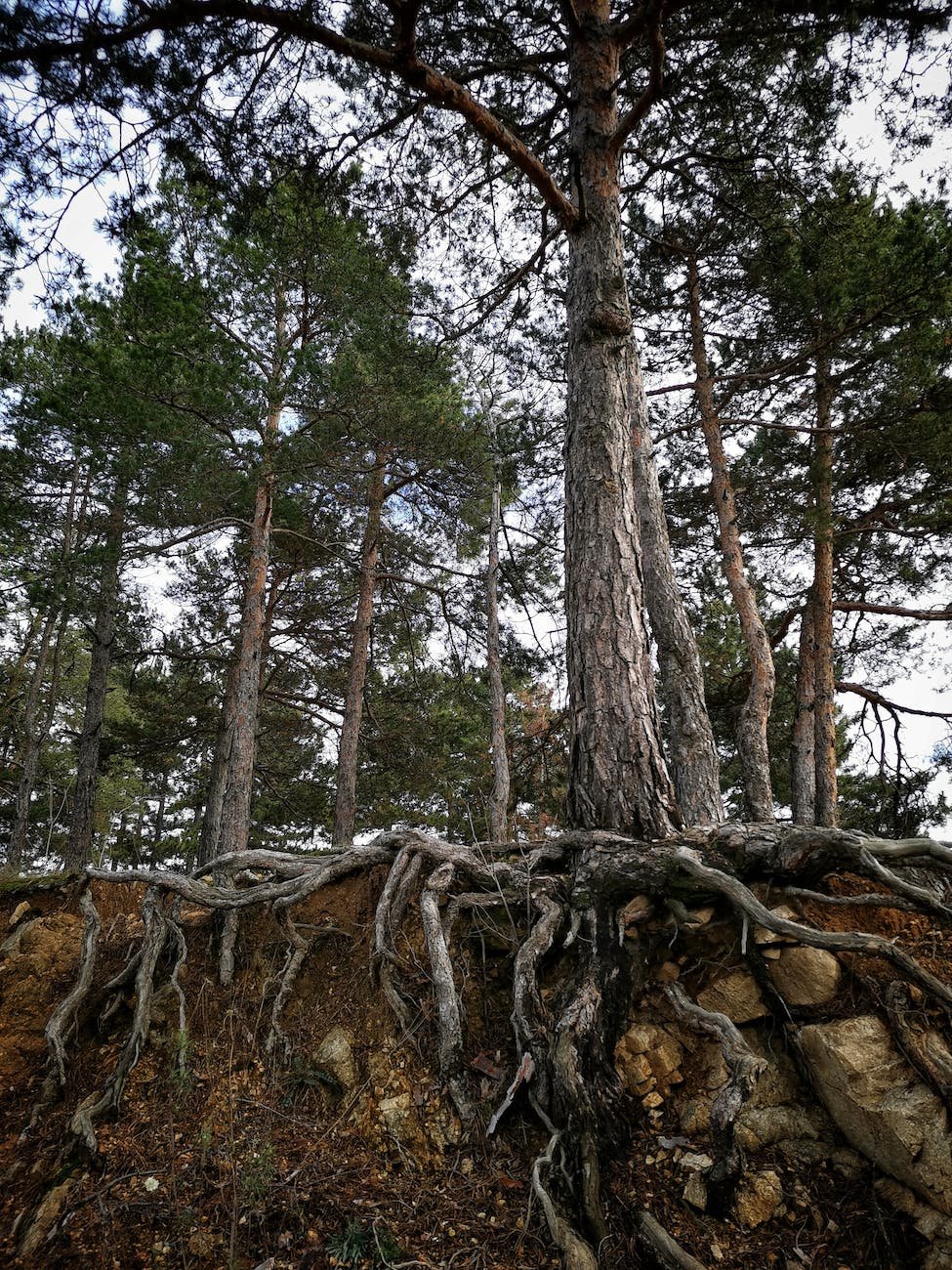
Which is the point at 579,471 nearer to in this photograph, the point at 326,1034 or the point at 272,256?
the point at 326,1034

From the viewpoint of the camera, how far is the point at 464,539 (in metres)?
11.3

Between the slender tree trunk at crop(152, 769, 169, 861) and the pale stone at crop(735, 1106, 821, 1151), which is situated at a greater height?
the slender tree trunk at crop(152, 769, 169, 861)

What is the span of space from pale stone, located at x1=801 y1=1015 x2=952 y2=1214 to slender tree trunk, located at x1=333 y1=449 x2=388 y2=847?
849 centimetres

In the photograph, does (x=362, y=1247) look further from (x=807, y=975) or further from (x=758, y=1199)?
(x=807, y=975)

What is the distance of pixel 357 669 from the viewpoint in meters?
10.8

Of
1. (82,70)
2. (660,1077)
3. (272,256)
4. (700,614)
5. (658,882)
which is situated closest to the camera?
(660,1077)

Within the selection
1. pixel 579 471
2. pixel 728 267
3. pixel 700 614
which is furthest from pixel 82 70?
pixel 700 614

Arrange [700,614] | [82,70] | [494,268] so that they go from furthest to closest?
[700,614] < [494,268] < [82,70]

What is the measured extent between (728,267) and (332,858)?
900cm

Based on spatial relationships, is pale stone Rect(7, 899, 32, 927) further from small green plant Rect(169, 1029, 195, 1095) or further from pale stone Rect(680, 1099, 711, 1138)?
pale stone Rect(680, 1099, 711, 1138)

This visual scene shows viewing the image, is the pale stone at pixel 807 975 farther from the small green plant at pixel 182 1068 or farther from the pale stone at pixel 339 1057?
the small green plant at pixel 182 1068

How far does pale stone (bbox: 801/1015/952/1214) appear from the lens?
2.15 m

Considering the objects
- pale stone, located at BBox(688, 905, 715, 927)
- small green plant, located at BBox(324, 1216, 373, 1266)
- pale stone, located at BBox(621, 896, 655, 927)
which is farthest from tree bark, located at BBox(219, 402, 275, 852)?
pale stone, located at BBox(688, 905, 715, 927)

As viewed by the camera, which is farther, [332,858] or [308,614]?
→ [308,614]
